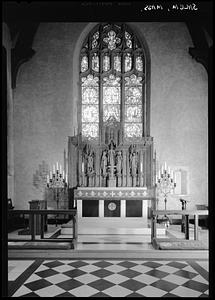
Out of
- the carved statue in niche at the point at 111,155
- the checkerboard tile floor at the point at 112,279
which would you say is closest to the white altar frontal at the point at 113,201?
the carved statue in niche at the point at 111,155

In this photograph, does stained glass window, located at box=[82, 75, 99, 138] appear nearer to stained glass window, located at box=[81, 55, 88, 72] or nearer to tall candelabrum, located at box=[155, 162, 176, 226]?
stained glass window, located at box=[81, 55, 88, 72]

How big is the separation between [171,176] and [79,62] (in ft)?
16.6

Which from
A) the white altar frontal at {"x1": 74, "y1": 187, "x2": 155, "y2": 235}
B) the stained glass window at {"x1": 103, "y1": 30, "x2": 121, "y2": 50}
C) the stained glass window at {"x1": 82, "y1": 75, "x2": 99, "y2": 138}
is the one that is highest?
the stained glass window at {"x1": 103, "y1": 30, "x2": 121, "y2": 50}

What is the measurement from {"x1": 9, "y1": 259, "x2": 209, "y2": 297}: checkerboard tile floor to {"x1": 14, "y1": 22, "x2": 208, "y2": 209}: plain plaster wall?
5171 mm

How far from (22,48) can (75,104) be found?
96.8 inches

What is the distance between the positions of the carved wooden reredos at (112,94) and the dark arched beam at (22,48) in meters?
1.79

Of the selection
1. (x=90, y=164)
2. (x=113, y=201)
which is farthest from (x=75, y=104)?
(x=113, y=201)

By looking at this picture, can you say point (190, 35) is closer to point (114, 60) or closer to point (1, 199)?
point (114, 60)

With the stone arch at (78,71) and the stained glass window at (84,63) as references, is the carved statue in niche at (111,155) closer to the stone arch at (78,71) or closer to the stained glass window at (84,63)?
the stone arch at (78,71)

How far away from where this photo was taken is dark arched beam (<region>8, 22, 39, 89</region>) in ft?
32.6

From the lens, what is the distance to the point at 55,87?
10547 millimetres

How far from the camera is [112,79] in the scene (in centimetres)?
1099

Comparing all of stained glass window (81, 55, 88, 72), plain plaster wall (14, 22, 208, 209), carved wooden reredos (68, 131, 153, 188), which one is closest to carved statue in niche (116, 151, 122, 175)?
carved wooden reredos (68, 131, 153, 188)

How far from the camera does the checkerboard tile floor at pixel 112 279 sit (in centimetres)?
418
